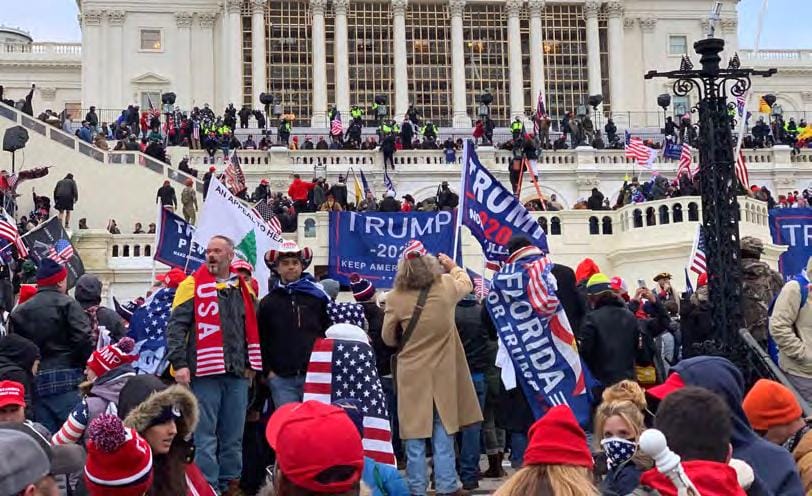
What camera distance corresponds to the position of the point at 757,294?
952cm

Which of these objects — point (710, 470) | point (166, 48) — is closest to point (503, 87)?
point (166, 48)

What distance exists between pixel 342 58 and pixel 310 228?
30116mm

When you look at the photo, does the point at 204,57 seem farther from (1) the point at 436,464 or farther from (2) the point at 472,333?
(1) the point at 436,464

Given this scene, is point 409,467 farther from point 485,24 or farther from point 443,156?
point 485,24

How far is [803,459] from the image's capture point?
5125 millimetres

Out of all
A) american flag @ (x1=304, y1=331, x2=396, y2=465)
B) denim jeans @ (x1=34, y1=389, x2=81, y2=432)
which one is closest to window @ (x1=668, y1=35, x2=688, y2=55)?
denim jeans @ (x1=34, y1=389, x2=81, y2=432)

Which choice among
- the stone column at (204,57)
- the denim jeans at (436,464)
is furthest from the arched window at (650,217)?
the stone column at (204,57)

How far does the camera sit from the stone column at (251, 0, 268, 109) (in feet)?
172

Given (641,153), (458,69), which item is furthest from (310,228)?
(458,69)

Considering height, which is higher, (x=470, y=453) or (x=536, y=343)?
(x=536, y=343)

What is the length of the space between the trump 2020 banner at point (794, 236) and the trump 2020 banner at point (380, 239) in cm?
399

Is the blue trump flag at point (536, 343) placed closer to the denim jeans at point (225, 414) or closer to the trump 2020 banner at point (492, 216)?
the trump 2020 banner at point (492, 216)

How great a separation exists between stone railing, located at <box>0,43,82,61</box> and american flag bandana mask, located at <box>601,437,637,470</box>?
64.4 meters

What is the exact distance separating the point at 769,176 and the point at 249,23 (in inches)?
982
